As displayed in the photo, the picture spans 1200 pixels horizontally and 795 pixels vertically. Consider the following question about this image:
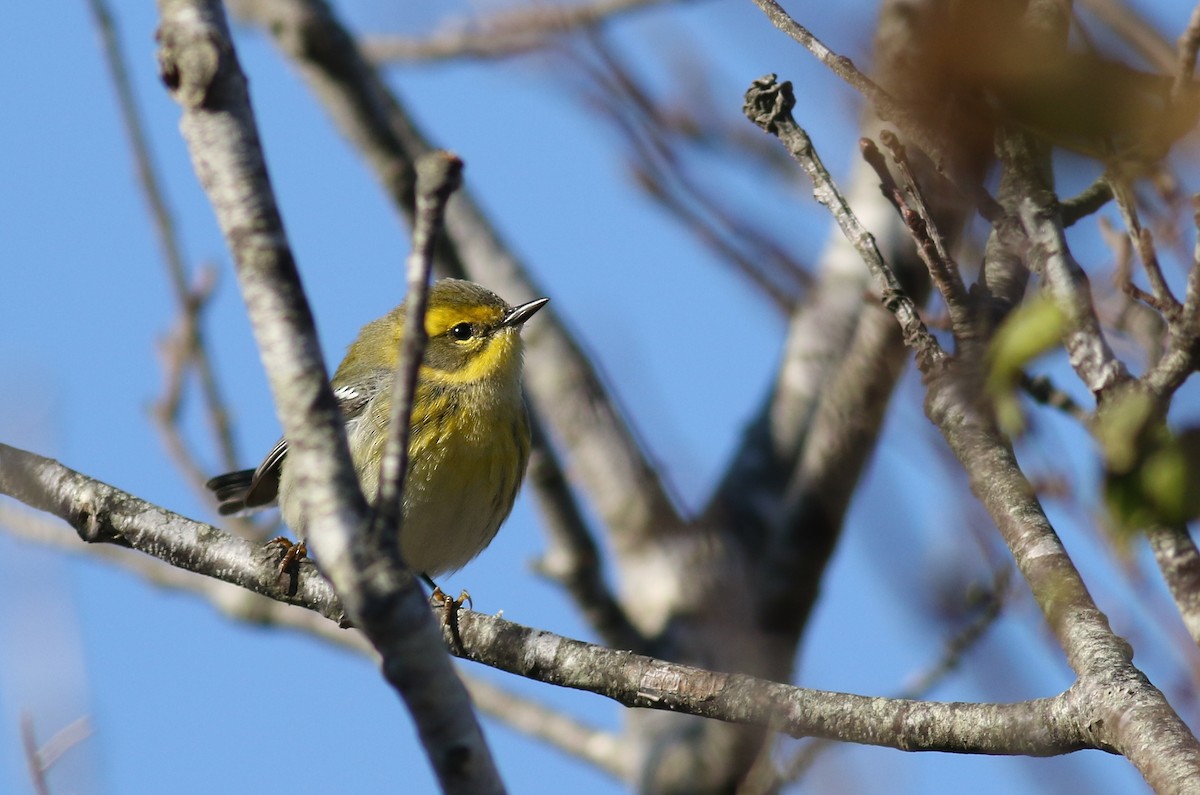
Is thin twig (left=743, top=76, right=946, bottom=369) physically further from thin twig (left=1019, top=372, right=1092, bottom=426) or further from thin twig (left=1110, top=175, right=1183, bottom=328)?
thin twig (left=1019, top=372, right=1092, bottom=426)

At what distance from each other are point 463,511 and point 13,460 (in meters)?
2.08

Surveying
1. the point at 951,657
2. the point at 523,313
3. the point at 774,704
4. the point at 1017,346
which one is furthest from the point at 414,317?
the point at 523,313

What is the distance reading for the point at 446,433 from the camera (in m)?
5.41

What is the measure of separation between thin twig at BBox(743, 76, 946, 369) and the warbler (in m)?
2.56

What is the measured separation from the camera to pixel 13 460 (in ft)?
12.0

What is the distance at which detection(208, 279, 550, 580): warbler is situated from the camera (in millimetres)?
5305

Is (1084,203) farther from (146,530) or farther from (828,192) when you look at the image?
(146,530)

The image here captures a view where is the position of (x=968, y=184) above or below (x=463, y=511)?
below

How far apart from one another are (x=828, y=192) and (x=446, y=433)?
9.14 ft

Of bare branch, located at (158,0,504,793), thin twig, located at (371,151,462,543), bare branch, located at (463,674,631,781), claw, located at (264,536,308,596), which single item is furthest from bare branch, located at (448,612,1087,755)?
bare branch, located at (463,674,631,781)

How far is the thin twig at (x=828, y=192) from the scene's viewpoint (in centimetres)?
291

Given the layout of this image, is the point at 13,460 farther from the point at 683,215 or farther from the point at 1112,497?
the point at 1112,497

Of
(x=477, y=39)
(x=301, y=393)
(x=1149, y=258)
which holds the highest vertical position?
(x=477, y=39)

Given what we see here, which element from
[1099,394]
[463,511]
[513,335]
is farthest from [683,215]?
[513,335]
